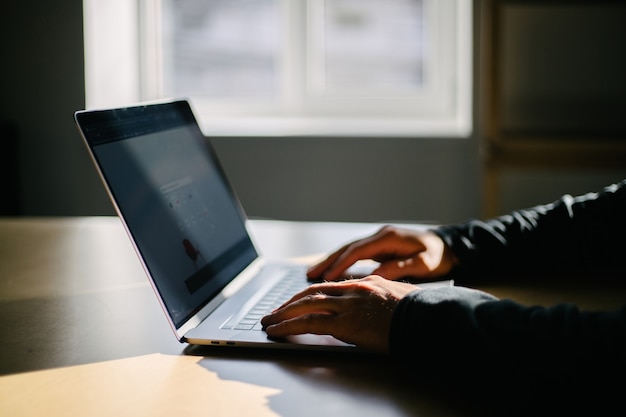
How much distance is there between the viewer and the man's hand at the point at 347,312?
733 mm

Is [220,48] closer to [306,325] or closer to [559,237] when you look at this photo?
[559,237]

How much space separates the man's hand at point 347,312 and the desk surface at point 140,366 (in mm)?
24

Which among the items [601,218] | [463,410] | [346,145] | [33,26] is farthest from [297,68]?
[463,410]

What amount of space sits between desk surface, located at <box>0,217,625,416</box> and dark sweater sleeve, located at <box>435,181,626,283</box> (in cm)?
9

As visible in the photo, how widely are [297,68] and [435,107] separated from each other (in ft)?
1.83

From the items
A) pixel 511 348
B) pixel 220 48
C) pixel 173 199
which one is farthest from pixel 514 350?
pixel 220 48

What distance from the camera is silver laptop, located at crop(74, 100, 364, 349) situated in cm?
→ 80

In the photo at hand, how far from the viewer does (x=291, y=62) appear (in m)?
3.05

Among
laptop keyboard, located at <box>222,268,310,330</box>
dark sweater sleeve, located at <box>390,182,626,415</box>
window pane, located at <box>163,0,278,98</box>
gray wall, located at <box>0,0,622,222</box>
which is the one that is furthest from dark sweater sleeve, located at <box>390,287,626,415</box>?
window pane, located at <box>163,0,278,98</box>

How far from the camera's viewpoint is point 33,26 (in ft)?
6.09

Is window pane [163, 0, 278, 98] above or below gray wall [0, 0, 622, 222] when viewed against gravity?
above

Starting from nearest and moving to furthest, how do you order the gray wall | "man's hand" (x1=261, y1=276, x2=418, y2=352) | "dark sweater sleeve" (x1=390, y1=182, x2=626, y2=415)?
1. "dark sweater sleeve" (x1=390, y1=182, x2=626, y2=415)
2. "man's hand" (x1=261, y1=276, x2=418, y2=352)
3. the gray wall

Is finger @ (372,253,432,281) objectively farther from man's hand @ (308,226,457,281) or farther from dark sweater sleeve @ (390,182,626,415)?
dark sweater sleeve @ (390,182,626,415)

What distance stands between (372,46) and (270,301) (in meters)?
2.26
